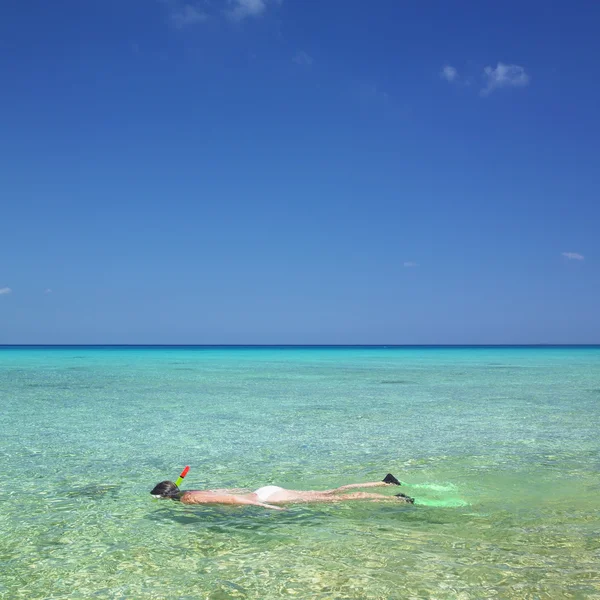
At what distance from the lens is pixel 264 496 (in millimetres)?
7770

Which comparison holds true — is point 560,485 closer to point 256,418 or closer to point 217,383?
point 256,418

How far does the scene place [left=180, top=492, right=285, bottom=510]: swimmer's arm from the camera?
7.61m

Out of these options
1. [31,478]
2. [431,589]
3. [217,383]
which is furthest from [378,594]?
[217,383]

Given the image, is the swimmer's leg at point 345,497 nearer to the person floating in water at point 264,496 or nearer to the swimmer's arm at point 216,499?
the person floating in water at point 264,496

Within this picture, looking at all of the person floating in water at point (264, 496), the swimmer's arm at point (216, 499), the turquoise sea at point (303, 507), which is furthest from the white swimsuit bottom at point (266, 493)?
the turquoise sea at point (303, 507)

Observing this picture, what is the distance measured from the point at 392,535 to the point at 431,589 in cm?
146

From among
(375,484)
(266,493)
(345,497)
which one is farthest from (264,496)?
(375,484)

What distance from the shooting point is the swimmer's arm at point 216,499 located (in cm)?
761

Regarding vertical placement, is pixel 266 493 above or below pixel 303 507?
above

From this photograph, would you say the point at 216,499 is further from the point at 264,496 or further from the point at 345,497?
the point at 345,497

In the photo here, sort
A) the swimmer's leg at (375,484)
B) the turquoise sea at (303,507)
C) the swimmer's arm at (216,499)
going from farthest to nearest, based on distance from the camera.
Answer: the swimmer's leg at (375,484), the swimmer's arm at (216,499), the turquoise sea at (303,507)

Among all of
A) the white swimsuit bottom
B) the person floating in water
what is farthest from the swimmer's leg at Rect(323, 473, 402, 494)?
the white swimsuit bottom

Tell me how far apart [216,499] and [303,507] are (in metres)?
1.15

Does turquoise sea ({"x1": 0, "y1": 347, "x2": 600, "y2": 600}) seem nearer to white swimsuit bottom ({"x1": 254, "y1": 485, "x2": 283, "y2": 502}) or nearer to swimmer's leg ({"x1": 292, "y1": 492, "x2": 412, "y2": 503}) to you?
swimmer's leg ({"x1": 292, "y1": 492, "x2": 412, "y2": 503})
